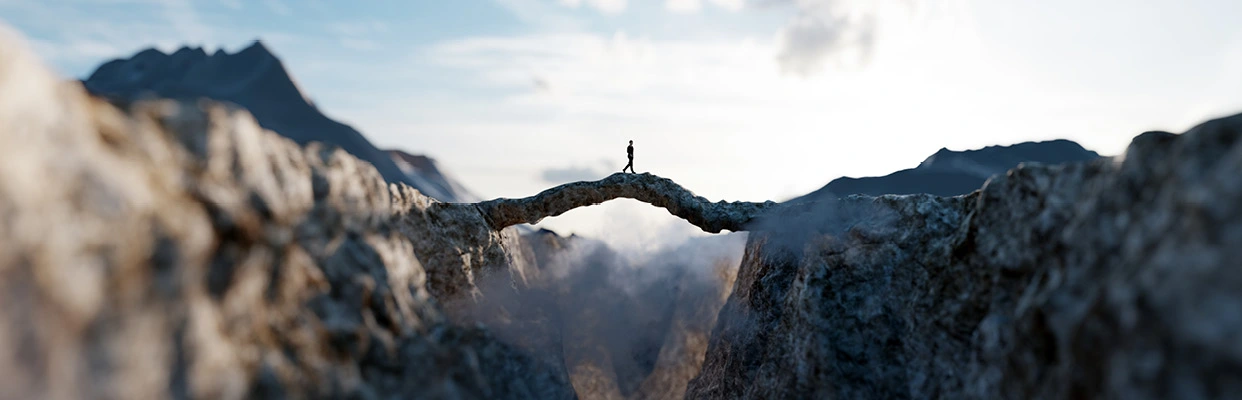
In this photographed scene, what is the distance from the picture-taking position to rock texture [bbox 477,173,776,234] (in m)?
21.3

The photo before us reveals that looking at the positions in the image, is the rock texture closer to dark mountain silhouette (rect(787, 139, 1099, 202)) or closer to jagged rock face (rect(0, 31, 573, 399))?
jagged rock face (rect(0, 31, 573, 399))

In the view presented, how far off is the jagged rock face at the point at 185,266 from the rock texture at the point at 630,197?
1150 centimetres

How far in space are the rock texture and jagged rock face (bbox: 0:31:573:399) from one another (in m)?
11.5

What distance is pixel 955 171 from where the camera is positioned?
76.4 meters

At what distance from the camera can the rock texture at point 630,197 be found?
21281mm

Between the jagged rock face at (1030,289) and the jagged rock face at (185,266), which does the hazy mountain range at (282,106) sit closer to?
the jagged rock face at (1030,289)

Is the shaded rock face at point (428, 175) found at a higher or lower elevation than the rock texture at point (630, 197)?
higher

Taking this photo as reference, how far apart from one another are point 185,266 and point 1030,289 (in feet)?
36.0

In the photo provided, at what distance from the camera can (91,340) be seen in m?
5.82

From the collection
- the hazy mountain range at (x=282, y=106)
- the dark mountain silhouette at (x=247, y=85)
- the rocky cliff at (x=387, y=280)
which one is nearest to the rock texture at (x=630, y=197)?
the rocky cliff at (x=387, y=280)

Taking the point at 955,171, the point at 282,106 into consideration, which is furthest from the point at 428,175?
the point at 955,171

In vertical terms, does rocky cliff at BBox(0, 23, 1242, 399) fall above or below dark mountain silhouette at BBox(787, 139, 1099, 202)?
below

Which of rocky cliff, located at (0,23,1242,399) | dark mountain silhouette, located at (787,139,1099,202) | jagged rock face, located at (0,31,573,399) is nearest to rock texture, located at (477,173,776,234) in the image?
rocky cliff, located at (0,23,1242,399)

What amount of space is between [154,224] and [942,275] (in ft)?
42.3
